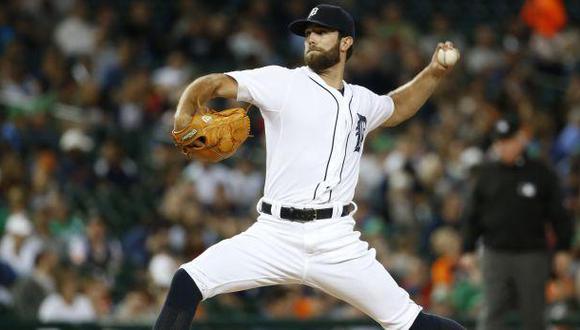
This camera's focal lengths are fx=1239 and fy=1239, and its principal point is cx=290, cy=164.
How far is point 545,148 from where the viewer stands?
12.6m

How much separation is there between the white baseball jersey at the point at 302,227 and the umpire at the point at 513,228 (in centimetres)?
278

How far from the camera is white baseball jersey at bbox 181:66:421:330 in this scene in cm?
519

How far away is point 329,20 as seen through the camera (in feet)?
17.6

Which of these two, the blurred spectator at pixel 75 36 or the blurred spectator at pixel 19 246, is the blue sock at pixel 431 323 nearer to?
the blurred spectator at pixel 19 246

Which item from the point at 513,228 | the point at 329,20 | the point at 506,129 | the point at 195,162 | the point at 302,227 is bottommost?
the point at 195,162

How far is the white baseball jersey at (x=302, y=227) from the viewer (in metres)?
5.19

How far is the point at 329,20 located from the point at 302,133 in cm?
52

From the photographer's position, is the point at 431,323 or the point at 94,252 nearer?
the point at 431,323

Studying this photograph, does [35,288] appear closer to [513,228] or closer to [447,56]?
[513,228]

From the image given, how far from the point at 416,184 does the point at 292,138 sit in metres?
6.71

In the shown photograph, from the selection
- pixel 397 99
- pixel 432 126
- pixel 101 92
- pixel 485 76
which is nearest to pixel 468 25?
pixel 485 76

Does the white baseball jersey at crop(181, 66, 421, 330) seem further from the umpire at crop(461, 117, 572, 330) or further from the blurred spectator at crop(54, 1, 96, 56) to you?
the blurred spectator at crop(54, 1, 96, 56)

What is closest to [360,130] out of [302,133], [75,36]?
[302,133]

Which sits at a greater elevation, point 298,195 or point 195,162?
point 298,195
